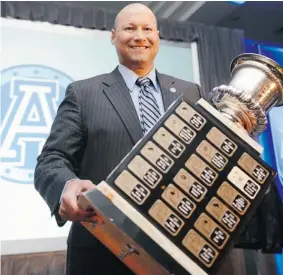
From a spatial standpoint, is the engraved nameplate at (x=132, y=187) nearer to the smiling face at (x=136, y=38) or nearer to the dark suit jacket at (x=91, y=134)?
the dark suit jacket at (x=91, y=134)

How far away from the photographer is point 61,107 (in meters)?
0.74


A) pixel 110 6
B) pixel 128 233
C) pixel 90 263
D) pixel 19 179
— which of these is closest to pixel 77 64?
pixel 19 179

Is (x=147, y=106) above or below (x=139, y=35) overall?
below

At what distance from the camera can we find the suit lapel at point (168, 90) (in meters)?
0.74

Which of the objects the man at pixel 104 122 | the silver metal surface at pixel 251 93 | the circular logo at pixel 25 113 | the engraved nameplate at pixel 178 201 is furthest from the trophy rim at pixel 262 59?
the circular logo at pixel 25 113

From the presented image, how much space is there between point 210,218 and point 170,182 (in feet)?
0.24

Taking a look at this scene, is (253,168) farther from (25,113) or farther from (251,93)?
(25,113)

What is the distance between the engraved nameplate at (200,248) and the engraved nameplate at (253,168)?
126 millimetres

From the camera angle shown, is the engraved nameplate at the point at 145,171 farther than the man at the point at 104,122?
No

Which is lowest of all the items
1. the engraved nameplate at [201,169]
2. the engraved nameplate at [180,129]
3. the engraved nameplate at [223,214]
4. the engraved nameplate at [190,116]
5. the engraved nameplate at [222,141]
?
the engraved nameplate at [223,214]

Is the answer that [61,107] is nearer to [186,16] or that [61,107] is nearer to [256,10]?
[186,16]

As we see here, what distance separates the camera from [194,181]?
545 millimetres

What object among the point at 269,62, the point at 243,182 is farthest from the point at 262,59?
the point at 243,182

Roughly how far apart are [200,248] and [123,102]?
310mm
